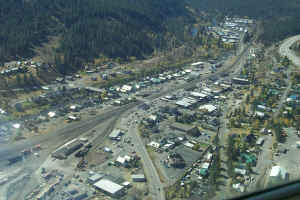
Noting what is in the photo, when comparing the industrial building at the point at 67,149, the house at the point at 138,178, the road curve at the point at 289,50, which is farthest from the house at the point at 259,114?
the road curve at the point at 289,50

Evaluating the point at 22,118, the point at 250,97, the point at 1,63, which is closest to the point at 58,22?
the point at 1,63

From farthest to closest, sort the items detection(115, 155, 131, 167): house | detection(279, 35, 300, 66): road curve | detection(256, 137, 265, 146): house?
detection(279, 35, 300, 66): road curve, detection(256, 137, 265, 146): house, detection(115, 155, 131, 167): house

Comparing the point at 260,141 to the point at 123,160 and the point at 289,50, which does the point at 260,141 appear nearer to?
the point at 123,160

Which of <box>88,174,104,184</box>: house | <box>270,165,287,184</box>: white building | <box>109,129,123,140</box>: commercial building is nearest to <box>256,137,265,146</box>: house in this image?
<box>109,129,123,140</box>: commercial building

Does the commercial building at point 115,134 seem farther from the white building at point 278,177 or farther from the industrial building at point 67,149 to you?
the white building at point 278,177

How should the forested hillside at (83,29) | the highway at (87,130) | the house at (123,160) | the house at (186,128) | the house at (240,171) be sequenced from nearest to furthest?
the highway at (87,130), the house at (240,171), the house at (123,160), the house at (186,128), the forested hillside at (83,29)

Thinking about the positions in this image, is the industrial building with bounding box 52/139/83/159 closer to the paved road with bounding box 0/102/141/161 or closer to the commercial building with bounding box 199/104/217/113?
the paved road with bounding box 0/102/141/161

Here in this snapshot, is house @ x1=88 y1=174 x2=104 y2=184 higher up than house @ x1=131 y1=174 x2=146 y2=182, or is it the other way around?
house @ x1=131 y1=174 x2=146 y2=182
